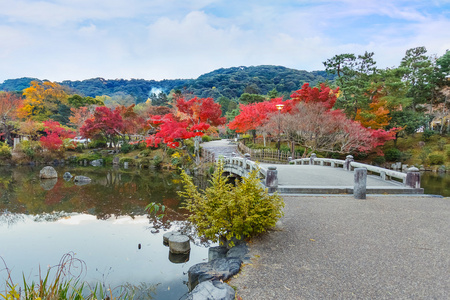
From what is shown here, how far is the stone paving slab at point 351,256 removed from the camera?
2840 millimetres

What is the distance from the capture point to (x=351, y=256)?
359 centimetres

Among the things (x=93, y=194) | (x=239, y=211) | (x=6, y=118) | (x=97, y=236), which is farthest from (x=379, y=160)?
(x=6, y=118)

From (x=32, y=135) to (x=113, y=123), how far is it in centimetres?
920

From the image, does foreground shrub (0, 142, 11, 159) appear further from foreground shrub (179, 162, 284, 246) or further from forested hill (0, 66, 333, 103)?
forested hill (0, 66, 333, 103)

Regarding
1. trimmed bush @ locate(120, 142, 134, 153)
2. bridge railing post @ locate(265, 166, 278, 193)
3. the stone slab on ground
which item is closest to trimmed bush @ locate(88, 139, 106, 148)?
trimmed bush @ locate(120, 142, 134, 153)

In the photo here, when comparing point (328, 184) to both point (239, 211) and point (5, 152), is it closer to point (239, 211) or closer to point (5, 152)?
point (239, 211)

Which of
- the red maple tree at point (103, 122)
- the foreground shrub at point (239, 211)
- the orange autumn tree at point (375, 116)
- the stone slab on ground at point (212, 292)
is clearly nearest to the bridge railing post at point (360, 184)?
the foreground shrub at point (239, 211)

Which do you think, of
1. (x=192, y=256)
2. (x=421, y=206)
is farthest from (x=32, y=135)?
(x=421, y=206)

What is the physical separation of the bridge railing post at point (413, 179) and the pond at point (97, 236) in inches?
252

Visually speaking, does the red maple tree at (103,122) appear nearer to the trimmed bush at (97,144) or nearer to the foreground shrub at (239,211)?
the trimmed bush at (97,144)

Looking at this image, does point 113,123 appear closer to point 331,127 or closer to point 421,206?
point 331,127

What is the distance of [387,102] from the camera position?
23.0m

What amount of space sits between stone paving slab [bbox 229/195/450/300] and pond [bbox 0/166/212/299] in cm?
202

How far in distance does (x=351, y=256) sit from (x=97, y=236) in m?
6.47
